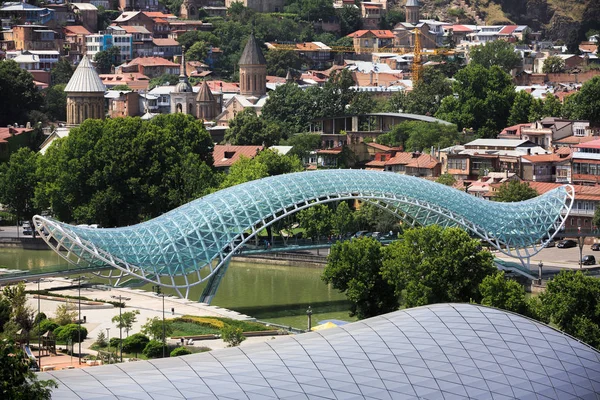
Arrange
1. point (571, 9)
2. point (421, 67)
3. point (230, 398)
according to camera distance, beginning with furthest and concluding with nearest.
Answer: point (571, 9) < point (421, 67) < point (230, 398)

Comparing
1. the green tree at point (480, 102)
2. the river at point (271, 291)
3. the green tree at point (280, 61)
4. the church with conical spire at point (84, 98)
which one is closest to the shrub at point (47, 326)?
the river at point (271, 291)

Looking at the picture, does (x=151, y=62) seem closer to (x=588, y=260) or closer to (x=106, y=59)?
(x=106, y=59)

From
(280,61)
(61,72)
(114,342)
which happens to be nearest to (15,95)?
(61,72)

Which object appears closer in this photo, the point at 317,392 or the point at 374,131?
the point at 317,392

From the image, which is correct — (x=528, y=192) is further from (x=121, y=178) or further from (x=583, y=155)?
(x=121, y=178)

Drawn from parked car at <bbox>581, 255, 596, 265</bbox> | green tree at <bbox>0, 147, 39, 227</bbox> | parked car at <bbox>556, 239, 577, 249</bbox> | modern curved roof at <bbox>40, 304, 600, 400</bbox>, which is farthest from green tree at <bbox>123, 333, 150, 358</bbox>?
green tree at <bbox>0, 147, 39, 227</bbox>

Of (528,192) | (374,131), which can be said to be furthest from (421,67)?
(528,192)
